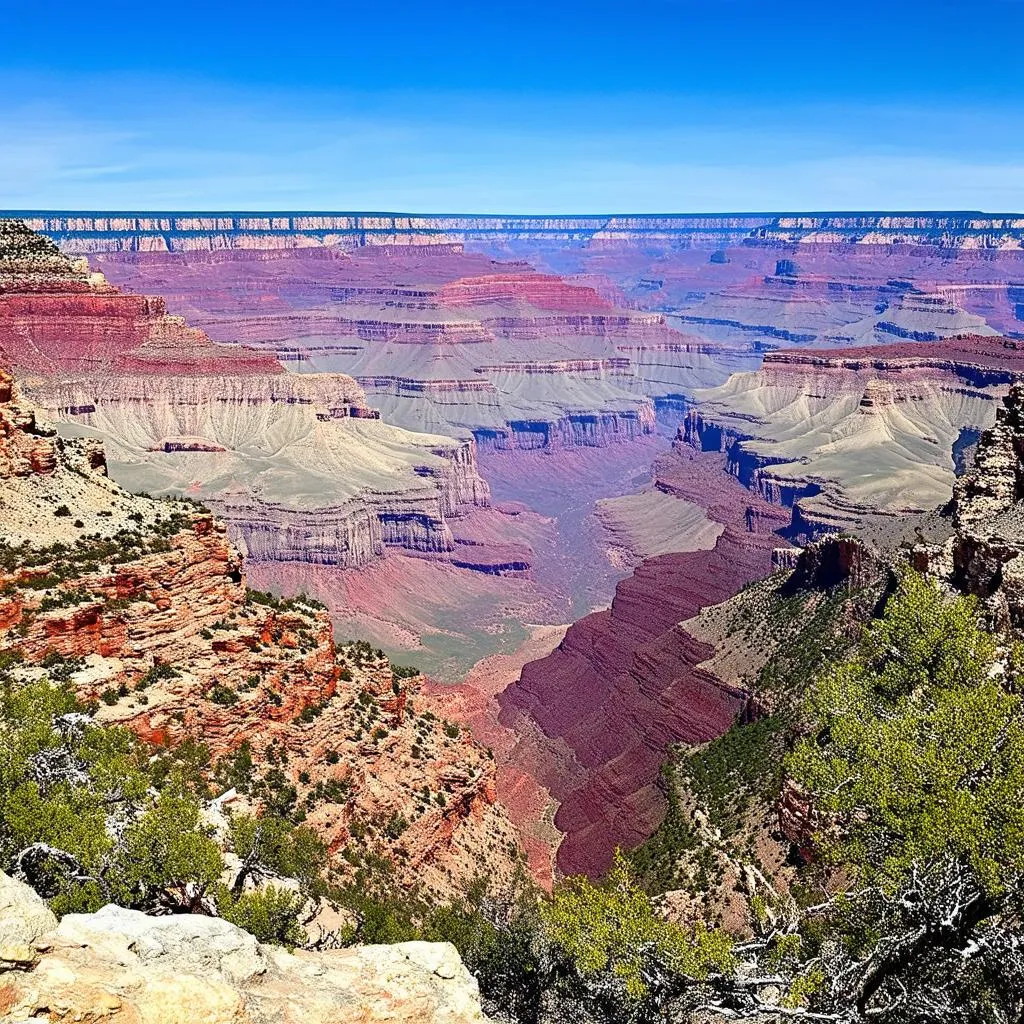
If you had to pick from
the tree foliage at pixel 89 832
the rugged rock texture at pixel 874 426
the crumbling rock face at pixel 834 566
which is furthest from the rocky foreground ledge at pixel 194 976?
the rugged rock texture at pixel 874 426

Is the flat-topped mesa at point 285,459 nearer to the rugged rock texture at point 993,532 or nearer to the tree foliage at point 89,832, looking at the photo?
the rugged rock texture at point 993,532

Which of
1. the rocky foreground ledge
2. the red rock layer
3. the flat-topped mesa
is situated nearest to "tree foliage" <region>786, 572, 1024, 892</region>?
the rocky foreground ledge

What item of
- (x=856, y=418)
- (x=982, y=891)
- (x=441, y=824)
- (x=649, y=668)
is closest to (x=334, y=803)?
(x=441, y=824)

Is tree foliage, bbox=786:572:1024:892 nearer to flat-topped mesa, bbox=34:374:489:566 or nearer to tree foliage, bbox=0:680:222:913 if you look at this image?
tree foliage, bbox=0:680:222:913

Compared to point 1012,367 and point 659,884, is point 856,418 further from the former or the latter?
point 659,884

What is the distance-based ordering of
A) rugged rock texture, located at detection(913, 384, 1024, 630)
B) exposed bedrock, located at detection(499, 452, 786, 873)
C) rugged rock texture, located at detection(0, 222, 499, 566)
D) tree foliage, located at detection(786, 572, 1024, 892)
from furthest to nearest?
rugged rock texture, located at detection(0, 222, 499, 566) < exposed bedrock, located at detection(499, 452, 786, 873) < rugged rock texture, located at detection(913, 384, 1024, 630) < tree foliage, located at detection(786, 572, 1024, 892)

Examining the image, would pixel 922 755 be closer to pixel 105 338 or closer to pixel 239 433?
pixel 105 338
